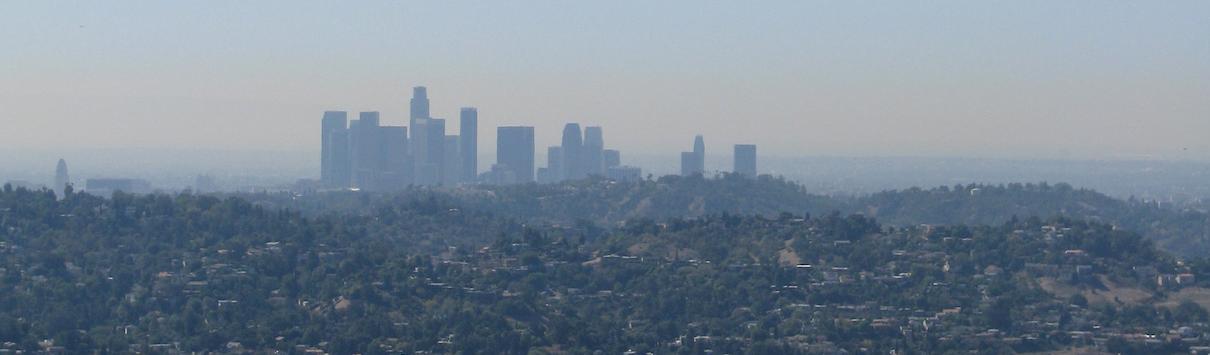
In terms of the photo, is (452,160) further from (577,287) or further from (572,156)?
(577,287)

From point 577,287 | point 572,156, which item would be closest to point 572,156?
point 572,156

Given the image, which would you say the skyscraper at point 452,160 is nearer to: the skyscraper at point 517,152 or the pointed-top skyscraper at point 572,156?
the skyscraper at point 517,152

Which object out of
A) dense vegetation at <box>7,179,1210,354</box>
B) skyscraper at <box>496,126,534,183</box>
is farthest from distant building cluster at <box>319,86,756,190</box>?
dense vegetation at <box>7,179,1210,354</box>

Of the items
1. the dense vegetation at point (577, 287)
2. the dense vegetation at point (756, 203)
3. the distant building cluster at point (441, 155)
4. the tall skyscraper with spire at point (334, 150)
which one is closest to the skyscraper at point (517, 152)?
the distant building cluster at point (441, 155)

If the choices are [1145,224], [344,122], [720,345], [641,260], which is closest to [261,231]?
[641,260]

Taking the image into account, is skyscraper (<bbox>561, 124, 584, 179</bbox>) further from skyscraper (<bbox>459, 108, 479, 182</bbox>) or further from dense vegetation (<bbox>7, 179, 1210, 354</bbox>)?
dense vegetation (<bbox>7, 179, 1210, 354</bbox>)

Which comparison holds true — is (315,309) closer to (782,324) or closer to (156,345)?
(156,345)
